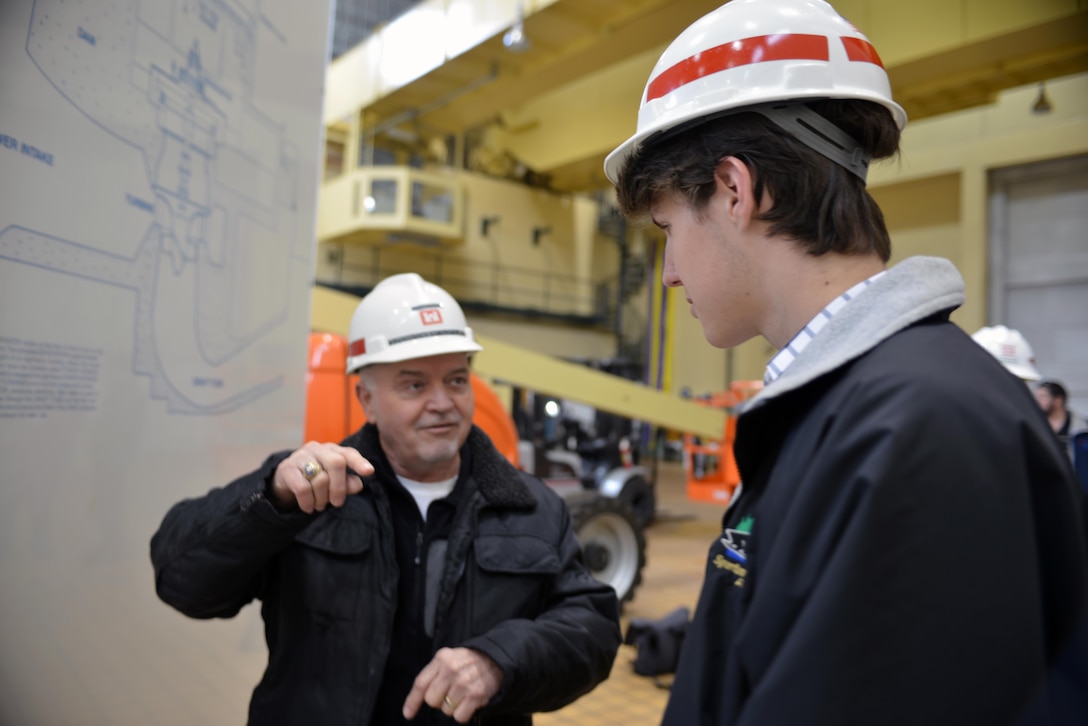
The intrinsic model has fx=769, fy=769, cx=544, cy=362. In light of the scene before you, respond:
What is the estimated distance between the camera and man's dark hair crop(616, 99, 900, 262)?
38.9 inches

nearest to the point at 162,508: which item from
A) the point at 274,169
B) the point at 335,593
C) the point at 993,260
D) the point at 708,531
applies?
the point at 335,593

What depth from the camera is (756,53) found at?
1013 mm

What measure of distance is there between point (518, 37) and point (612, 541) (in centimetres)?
723

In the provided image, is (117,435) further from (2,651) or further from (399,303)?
(399,303)

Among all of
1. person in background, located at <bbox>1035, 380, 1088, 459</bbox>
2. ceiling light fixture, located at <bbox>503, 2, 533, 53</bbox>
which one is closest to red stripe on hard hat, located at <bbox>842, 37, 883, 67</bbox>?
person in background, located at <bbox>1035, 380, 1088, 459</bbox>

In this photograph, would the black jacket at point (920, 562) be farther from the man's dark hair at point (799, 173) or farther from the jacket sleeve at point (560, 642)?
the jacket sleeve at point (560, 642)

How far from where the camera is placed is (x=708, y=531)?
10.2 m

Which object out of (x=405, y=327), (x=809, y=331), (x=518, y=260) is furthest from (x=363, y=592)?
(x=518, y=260)

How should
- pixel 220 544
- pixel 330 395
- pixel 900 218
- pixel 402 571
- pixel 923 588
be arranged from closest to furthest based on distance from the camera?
pixel 923 588, pixel 220 544, pixel 402 571, pixel 330 395, pixel 900 218

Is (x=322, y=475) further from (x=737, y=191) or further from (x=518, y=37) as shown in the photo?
(x=518, y=37)

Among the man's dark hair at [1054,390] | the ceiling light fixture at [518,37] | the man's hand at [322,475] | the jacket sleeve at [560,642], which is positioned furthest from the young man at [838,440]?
the ceiling light fixture at [518,37]

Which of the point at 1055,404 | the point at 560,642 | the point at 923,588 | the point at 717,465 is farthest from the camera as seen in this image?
the point at 717,465

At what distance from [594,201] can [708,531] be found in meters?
12.2

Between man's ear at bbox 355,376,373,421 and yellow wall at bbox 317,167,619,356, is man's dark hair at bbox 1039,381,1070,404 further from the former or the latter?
yellow wall at bbox 317,167,619,356
